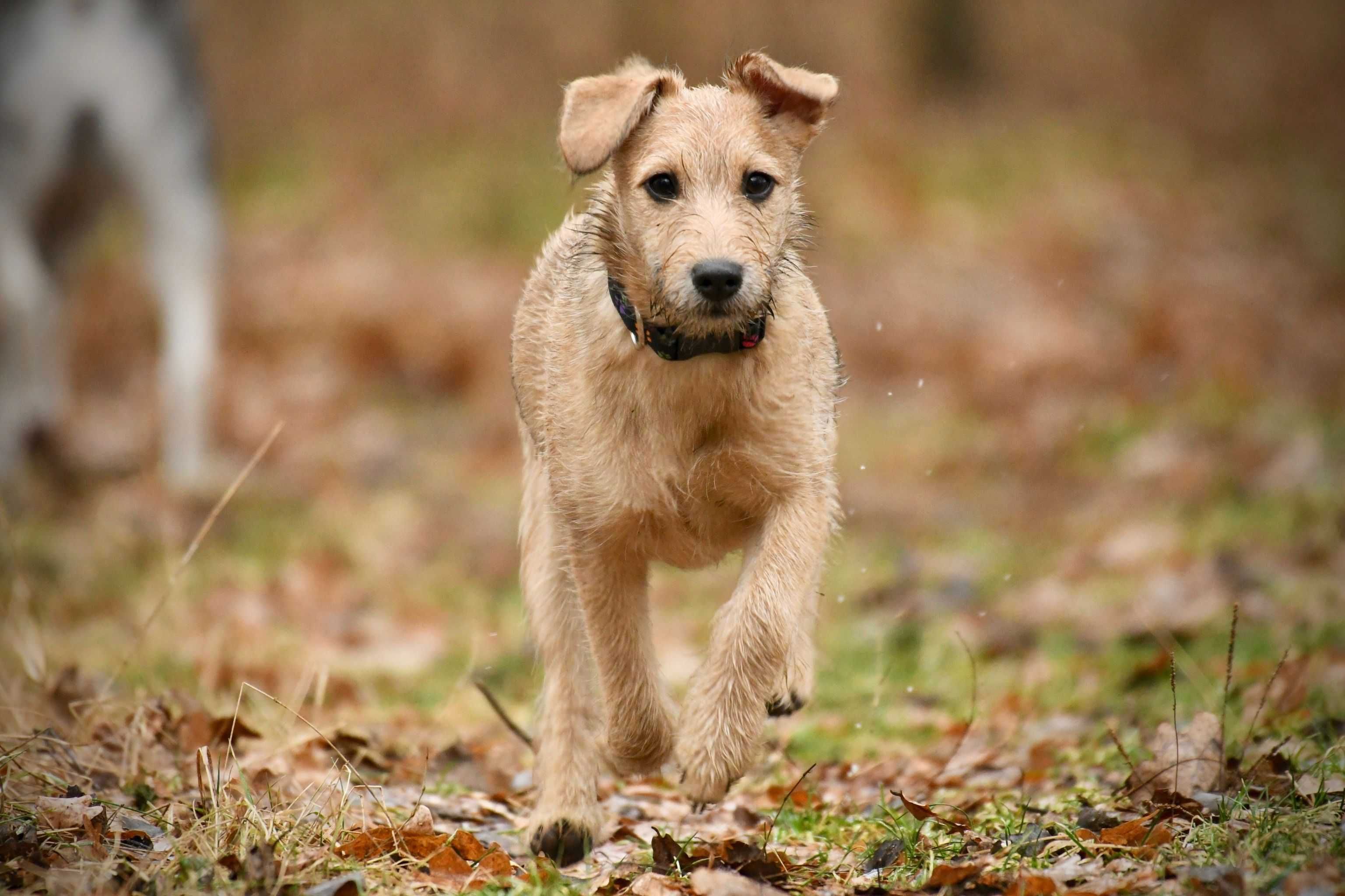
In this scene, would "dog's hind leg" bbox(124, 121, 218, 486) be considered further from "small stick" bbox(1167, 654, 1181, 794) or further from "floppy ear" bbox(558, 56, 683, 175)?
"small stick" bbox(1167, 654, 1181, 794)

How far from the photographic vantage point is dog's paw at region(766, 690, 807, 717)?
3791 millimetres

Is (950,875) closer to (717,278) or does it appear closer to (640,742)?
(640,742)

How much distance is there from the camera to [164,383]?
943 cm

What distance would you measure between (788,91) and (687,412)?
96 cm

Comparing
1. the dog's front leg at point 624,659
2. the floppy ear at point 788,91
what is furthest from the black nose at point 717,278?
the dog's front leg at point 624,659

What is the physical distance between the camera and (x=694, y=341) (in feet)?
11.5

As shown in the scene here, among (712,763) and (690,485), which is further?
(690,485)

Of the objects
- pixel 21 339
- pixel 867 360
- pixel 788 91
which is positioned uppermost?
pixel 788 91

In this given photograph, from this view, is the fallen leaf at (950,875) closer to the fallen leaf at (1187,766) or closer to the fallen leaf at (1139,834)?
the fallen leaf at (1139,834)

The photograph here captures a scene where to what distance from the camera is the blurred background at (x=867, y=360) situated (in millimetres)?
6285

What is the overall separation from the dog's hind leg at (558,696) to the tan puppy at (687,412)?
10 mm

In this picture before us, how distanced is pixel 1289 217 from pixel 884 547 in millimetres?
10620

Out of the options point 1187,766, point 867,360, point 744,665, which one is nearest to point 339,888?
point 744,665

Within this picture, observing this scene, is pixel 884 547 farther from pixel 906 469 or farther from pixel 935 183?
pixel 935 183
